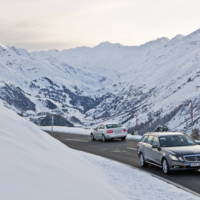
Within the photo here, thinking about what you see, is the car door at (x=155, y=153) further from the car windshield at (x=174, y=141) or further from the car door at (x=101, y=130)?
the car door at (x=101, y=130)

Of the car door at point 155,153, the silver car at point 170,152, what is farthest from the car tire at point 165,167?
the car door at point 155,153

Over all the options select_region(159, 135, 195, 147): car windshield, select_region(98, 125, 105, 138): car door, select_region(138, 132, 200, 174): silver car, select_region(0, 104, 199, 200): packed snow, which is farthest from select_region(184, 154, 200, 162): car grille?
select_region(98, 125, 105, 138): car door

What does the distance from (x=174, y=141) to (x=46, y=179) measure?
31.1 ft

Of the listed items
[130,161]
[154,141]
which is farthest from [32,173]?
[130,161]

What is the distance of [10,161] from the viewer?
869 centimetres

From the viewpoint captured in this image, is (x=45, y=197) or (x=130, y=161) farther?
(x=130, y=161)

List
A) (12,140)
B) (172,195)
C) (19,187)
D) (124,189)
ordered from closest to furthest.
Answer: (19,187)
(12,140)
(172,195)
(124,189)

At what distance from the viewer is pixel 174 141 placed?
17.3m

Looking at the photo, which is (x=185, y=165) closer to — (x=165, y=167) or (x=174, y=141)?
(x=165, y=167)

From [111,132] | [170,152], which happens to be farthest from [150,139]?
[111,132]

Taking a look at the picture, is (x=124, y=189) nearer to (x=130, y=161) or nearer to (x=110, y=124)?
(x=130, y=161)

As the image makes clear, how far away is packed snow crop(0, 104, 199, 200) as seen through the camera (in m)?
7.75

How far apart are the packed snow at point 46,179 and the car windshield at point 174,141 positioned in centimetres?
239

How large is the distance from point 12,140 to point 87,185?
2101 millimetres
